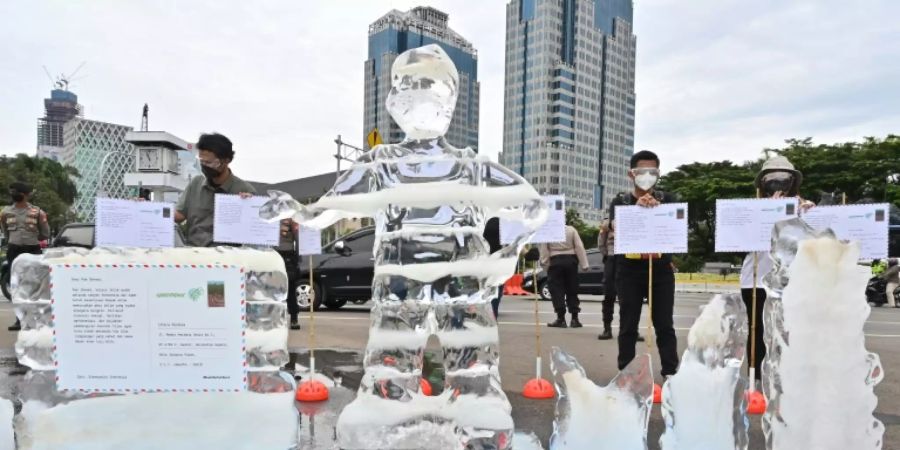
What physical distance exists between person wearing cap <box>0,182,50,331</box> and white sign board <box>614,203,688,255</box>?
5770 millimetres

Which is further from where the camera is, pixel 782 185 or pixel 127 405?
pixel 782 185

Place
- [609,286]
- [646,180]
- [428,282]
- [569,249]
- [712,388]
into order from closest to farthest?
[428,282], [712,388], [646,180], [609,286], [569,249]

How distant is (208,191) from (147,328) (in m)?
1.57

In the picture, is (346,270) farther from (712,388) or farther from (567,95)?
(567,95)

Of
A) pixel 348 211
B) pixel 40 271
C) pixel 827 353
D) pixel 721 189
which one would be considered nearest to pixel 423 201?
pixel 348 211

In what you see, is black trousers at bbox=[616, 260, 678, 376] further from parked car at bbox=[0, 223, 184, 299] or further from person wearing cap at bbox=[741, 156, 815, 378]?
parked car at bbox=[0, 223, 184, 299]

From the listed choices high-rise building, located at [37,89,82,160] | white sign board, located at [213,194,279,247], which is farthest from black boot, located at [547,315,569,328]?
high-rise building, located at [37,89,82,160]

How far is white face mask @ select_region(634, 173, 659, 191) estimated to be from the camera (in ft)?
12.3

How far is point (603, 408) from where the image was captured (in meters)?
2.74

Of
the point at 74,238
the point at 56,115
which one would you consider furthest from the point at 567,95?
the point at 56,115

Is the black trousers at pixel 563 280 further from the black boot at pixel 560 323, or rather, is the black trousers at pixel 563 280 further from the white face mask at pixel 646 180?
the white face mask at pixel 646 180

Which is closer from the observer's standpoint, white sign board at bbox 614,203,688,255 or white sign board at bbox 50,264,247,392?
white sign board at bbox 50,264,247,392

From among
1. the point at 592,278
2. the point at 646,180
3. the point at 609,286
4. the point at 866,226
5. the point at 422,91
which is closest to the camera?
the point at 422,91

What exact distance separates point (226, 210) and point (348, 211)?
68.1 inches
